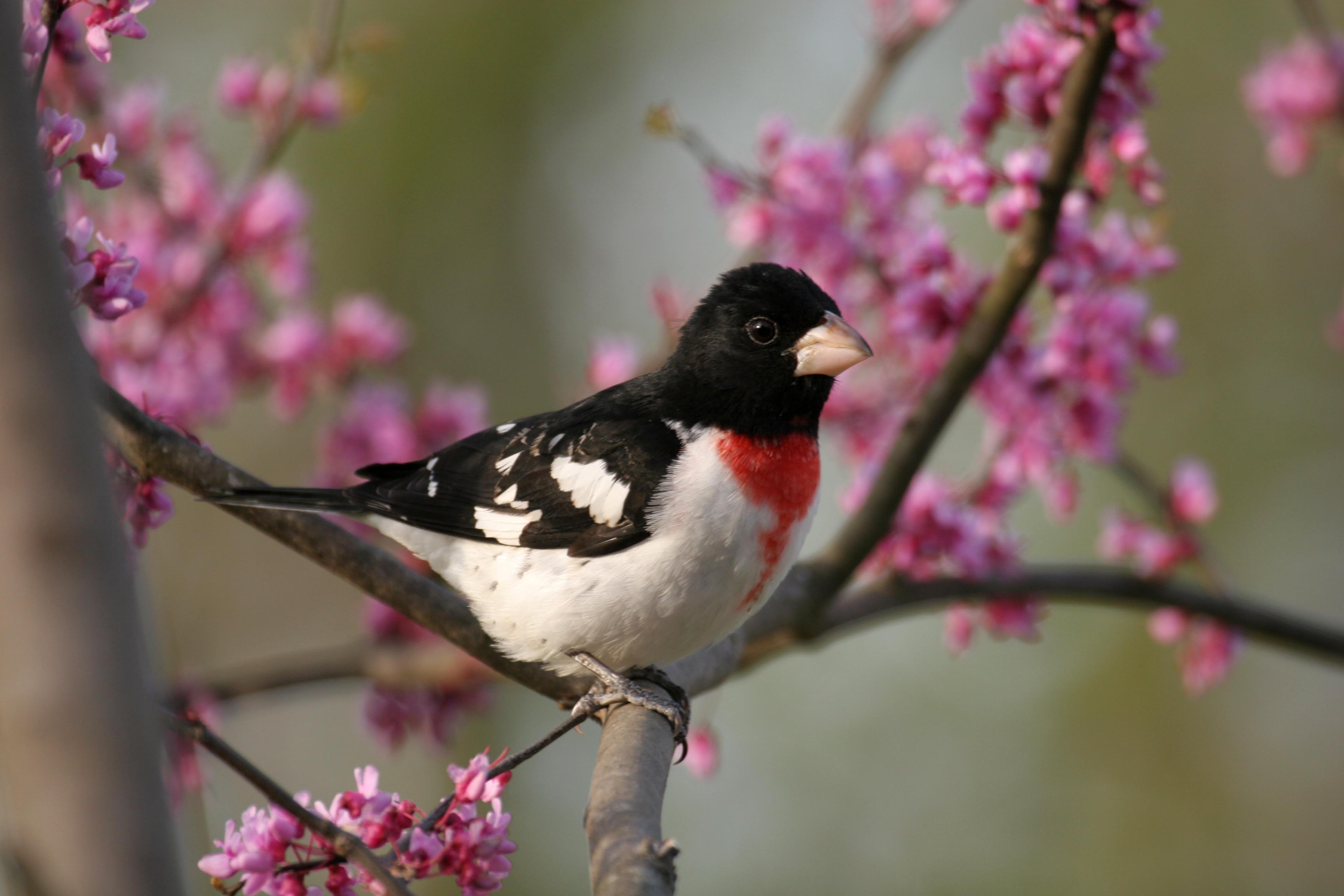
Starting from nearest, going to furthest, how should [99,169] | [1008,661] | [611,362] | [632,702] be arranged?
[99,169], [632,702], [611,362], [1008,661]

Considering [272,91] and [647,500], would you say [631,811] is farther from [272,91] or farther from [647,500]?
[272,91]

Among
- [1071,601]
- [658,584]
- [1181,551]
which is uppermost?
[1181,551]

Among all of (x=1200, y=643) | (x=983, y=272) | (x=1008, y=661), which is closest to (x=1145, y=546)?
(x=1200, y=643)

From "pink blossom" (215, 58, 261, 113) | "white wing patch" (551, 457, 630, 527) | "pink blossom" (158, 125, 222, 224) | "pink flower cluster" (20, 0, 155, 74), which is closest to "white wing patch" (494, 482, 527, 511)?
"white wing patch" (551, 457, 630, 527)

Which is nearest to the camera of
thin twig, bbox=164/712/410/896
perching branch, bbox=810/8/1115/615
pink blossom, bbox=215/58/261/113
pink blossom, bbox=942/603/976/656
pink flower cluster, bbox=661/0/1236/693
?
thin twig, bbox=164/712/410/896

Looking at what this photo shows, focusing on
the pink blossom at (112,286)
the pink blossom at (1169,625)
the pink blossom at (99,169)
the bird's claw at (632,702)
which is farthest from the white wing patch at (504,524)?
the pink blossom at (1169,625)

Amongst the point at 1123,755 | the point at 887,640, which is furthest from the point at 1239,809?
the point at 887,640

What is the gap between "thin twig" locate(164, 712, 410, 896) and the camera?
1.64m

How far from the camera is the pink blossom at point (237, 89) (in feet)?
14.3

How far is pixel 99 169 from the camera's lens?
2.10 metres

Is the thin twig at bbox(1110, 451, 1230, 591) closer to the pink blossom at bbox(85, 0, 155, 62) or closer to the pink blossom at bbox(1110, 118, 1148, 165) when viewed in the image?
the pink blossom at bbox(1110, 118, 1148, 165)

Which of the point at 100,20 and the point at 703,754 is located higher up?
the point at 100,20

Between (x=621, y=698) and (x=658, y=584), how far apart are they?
0.29 metres

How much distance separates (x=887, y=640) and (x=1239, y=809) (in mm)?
2756
